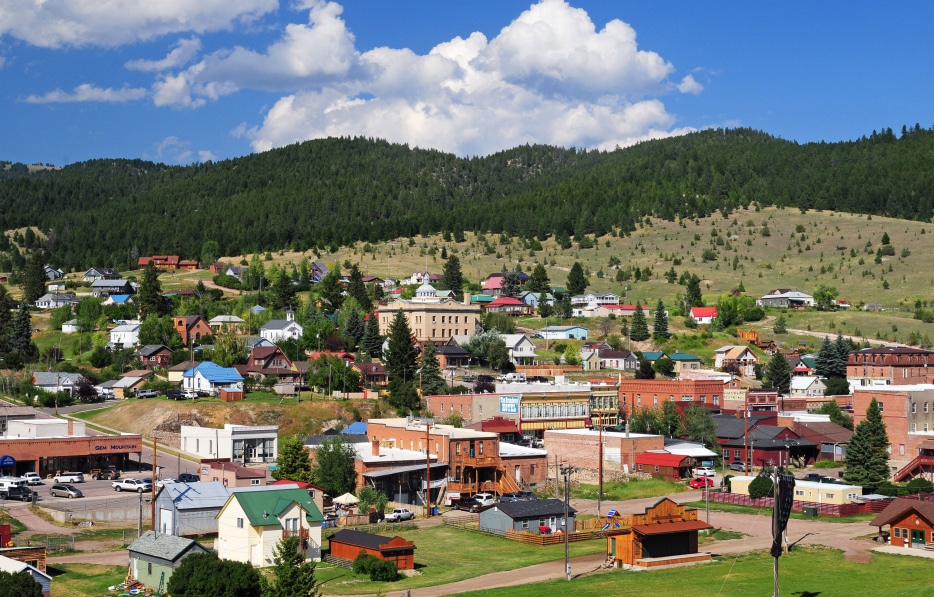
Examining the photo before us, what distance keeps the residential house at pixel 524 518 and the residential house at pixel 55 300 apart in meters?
101

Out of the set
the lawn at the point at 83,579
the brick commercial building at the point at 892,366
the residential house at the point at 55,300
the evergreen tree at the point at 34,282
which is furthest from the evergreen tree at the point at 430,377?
the evergreen tree at the point at 34,282

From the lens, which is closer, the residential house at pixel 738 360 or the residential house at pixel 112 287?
the residential house at pixel 738 360

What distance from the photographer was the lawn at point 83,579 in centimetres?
4122

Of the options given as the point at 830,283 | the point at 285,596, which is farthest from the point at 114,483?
the point at 830,283

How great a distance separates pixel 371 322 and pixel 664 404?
3685 cm

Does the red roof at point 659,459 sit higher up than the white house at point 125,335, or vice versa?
the white house at point 125,335

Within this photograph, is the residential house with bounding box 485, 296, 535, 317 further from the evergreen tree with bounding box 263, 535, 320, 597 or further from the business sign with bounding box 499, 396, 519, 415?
the evergreen tree with bounding box 263, 535, 320, 597

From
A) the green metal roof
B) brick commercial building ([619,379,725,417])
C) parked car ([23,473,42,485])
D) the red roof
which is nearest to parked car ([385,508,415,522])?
the green metal roof

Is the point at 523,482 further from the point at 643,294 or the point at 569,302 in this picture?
the point at 643,294

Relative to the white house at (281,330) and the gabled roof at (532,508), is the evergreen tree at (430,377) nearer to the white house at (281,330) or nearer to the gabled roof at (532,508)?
the white house at (281,330)

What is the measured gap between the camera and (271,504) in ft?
157

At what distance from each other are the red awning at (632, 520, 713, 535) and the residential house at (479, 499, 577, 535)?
8.09 metres

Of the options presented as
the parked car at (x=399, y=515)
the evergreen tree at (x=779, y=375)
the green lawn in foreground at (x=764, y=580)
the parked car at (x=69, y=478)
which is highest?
the evergreen tree at (x=779, y=375)

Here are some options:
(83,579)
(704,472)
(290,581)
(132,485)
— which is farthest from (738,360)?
(290,581)
